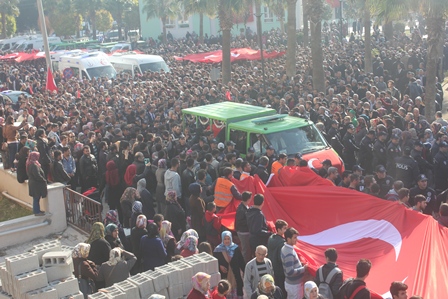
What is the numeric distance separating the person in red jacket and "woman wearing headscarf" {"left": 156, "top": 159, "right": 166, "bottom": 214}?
263 cm

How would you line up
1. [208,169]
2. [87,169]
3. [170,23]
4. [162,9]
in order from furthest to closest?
[170,23]
[162,9]
[87,169]
[208,169]

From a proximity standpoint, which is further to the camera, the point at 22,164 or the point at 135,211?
the point at 22,164

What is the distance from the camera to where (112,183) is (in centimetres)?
1323

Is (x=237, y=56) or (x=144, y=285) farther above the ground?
(x=237, y=56)

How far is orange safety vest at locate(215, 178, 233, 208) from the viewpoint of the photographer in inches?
434

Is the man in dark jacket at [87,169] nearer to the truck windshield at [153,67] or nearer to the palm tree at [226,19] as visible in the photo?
the palm tree at [226,19]

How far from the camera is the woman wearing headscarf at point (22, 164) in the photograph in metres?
12.8

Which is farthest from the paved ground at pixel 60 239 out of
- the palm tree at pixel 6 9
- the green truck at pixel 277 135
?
the palm tree at pixel 6 9

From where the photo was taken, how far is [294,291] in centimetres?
826

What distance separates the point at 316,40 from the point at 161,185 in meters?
12.8

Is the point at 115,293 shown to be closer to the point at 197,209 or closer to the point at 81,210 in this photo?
the point at 197,209

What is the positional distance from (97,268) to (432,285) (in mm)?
4437

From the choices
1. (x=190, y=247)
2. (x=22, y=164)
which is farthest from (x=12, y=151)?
(x=190, y=247)

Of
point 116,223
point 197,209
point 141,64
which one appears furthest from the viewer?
point 141,64
